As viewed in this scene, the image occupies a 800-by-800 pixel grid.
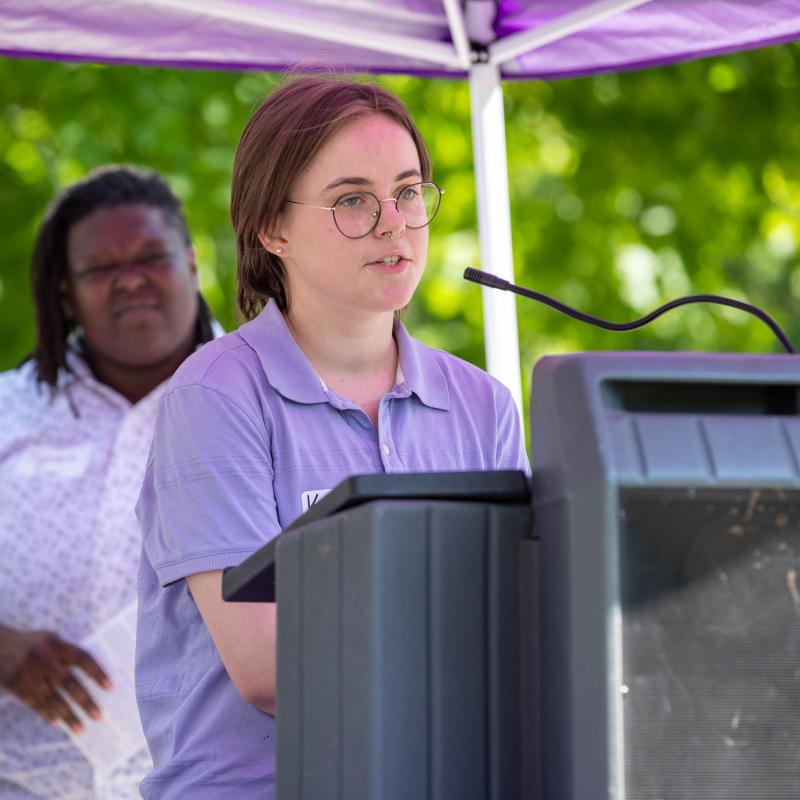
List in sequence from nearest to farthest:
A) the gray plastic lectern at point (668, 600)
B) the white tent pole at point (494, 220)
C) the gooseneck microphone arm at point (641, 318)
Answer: the gray plastic lectern at point (668, 600) < the gooseneck microphone arm at point (641, 318) < the white tent pole at point (494, 220)

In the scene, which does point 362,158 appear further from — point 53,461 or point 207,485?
point 53,461

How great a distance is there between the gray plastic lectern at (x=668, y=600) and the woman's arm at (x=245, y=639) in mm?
464

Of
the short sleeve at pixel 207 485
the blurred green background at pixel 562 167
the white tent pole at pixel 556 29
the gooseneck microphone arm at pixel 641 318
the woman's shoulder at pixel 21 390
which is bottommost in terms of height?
the short sleeve at pixel 207 485

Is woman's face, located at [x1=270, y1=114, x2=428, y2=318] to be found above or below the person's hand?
above

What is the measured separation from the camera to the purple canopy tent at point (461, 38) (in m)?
2.59

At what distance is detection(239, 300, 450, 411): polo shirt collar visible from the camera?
5.55 ft

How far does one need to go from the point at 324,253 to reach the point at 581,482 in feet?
2.52

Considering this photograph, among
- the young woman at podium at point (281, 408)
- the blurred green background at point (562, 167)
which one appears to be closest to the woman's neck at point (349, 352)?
the young woman at podium at point (281, 408)

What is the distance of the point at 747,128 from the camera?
5.58m

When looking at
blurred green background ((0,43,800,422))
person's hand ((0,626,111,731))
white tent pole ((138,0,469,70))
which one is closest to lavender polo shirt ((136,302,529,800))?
white tent pole ((138,0,469,70))

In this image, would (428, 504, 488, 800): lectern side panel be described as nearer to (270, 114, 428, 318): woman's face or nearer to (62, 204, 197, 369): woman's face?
(270, 114, 428, 318): woman's face

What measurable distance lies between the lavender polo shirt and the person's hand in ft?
3.33

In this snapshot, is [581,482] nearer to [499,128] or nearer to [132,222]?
[499,128]

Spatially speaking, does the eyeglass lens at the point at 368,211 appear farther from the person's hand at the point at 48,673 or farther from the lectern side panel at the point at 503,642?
the person's hand at the point at 48,673
